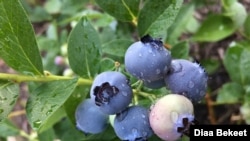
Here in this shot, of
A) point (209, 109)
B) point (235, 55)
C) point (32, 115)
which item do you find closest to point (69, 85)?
point (32, 115)

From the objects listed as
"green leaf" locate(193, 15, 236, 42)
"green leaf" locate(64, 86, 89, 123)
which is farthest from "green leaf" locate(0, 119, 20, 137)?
"green leaf" locate(193, 15, 236, 42)

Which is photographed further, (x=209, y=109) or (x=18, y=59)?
(x=209, y=109)

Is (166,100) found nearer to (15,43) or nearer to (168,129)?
(168,129)

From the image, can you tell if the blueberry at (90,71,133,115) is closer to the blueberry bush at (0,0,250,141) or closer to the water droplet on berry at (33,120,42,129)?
the blueberry bush at (0,0,250,141)

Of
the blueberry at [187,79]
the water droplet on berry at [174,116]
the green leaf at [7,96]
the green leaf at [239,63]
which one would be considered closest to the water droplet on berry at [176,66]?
the blueberry at [187,79]

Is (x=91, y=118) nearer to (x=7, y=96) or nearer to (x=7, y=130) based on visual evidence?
(x=7, y=96)

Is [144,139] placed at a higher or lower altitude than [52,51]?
higher
